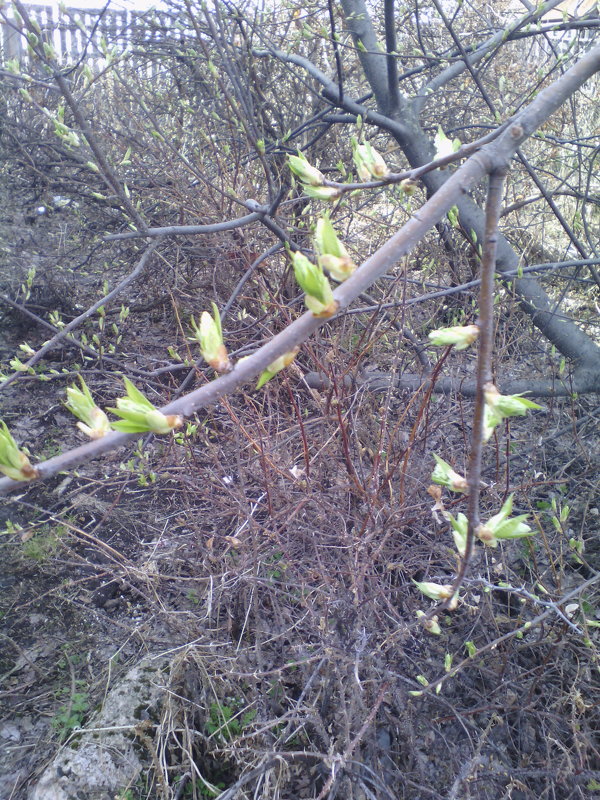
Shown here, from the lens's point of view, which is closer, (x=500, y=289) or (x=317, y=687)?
(x=317, y=687)

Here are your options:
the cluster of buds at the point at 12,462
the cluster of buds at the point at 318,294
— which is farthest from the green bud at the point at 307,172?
the cluster of buds at the point at 12,462

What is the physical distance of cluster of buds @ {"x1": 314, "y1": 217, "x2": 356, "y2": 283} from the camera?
70 centimetres

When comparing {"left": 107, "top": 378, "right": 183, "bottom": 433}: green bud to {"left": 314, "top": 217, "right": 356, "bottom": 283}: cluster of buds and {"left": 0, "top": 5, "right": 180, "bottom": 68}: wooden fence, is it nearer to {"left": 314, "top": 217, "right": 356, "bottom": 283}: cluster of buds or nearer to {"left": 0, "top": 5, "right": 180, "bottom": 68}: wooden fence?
{"left": 314, "top": 217, "right": 356, "bottom": 283}: cluster of buds

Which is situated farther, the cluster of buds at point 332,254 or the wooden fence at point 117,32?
the wooden fence at point 117,32

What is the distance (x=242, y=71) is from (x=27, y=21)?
60.8 inches

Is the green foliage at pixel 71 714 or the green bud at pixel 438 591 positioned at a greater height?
the green bud at pixel 438 591

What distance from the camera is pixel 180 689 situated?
212 cm

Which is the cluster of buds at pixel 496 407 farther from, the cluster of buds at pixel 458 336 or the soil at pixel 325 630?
the soil at pixel 325 630

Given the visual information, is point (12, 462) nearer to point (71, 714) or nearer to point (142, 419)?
point (142, 419)

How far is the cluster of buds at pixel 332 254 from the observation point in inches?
27.7

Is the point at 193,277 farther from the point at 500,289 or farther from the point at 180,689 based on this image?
the point at 180,689

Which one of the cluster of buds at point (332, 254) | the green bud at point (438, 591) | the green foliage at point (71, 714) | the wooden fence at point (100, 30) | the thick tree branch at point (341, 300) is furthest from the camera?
the wooden fence at point (100, 30)

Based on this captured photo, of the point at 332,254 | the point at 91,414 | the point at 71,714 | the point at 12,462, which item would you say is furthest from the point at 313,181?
the point at 71,714

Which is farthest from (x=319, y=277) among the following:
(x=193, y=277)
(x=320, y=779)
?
(x=193, y=277)
